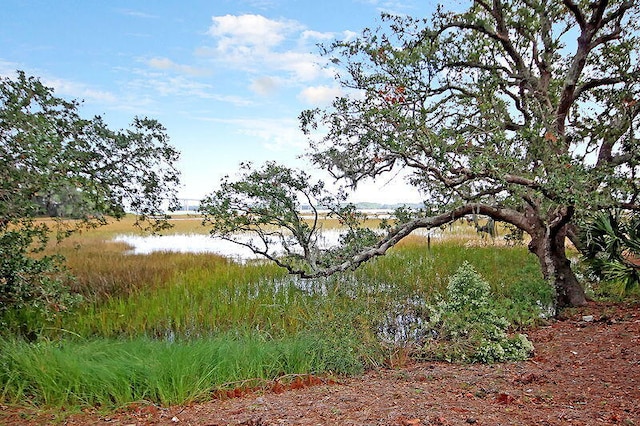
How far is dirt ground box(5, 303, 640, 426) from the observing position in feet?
11.8

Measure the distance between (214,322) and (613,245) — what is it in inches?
255

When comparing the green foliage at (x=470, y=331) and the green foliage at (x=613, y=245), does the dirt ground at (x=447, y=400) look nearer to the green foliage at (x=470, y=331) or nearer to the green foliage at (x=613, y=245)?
the green foliage at (x=470, y=331)

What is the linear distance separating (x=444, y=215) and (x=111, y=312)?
552cm

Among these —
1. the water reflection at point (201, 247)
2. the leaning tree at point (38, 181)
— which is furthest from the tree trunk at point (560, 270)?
the leaning tree at point (38, 181)

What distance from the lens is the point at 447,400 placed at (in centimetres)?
403

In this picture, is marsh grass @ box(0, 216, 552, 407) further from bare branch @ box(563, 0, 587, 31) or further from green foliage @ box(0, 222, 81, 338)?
bare branch @ box(563, 0, 587, 31)

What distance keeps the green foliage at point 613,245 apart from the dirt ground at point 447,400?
2.47 metres

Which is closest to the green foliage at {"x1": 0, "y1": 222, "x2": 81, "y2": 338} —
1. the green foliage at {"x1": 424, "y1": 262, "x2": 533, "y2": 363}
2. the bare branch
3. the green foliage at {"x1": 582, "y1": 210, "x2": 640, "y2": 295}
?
the green foliage at {"x1": 424, "y1": 262, "x2": 533, "y2": 363}

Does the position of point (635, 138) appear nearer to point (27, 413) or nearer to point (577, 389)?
point (577, 389)

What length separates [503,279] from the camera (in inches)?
396

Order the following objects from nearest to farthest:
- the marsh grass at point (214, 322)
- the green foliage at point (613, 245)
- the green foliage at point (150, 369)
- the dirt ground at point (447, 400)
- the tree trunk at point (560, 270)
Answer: the dirt ground at point (447, 400) → the green foliage at point (150, 369) → the marsh grass at point (214, 322) → the green foliage at point (613, 245) → the tree trunk at point (560, 270)

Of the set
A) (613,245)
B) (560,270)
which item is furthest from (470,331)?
(613,245)

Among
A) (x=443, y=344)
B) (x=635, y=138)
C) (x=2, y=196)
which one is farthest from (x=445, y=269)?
(x=2, y=196)

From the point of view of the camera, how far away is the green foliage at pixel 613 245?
7.70m
